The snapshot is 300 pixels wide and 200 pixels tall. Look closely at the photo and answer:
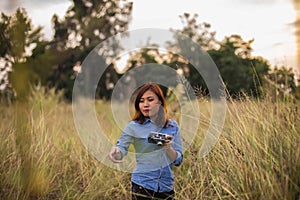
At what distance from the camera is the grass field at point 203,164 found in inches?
76.2

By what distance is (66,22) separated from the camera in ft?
47.2

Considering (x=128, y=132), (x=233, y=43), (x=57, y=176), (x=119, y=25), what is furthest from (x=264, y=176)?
(x=119, y=25)

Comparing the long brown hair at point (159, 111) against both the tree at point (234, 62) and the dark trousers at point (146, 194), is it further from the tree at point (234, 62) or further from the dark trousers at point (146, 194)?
→ the tree at point (234, 62)

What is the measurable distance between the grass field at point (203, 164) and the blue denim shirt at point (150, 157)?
0.41 feet

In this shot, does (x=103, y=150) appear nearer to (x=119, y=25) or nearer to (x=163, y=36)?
(x=163, y=36)

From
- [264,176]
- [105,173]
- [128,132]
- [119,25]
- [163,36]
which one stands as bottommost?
[105,173]

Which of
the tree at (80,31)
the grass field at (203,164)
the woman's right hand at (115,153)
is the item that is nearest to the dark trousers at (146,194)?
A: the grass field at (203,164)

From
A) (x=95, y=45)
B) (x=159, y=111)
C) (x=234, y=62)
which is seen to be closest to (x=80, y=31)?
(x=95, y=45)

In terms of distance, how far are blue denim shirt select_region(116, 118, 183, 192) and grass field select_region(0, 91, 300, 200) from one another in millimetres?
125

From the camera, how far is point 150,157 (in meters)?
2.59

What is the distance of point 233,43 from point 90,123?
4.84m

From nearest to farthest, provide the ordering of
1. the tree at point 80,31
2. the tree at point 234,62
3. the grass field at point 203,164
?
the grass field at point 203,164 < the tree at point 234,62 < the tree at point 80,31

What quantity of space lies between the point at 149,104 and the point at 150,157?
1.14 ft

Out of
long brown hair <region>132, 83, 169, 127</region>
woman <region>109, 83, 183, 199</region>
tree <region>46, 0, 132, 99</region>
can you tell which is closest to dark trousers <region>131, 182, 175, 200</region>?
woman <region>109, 83, 183, 199</region>
